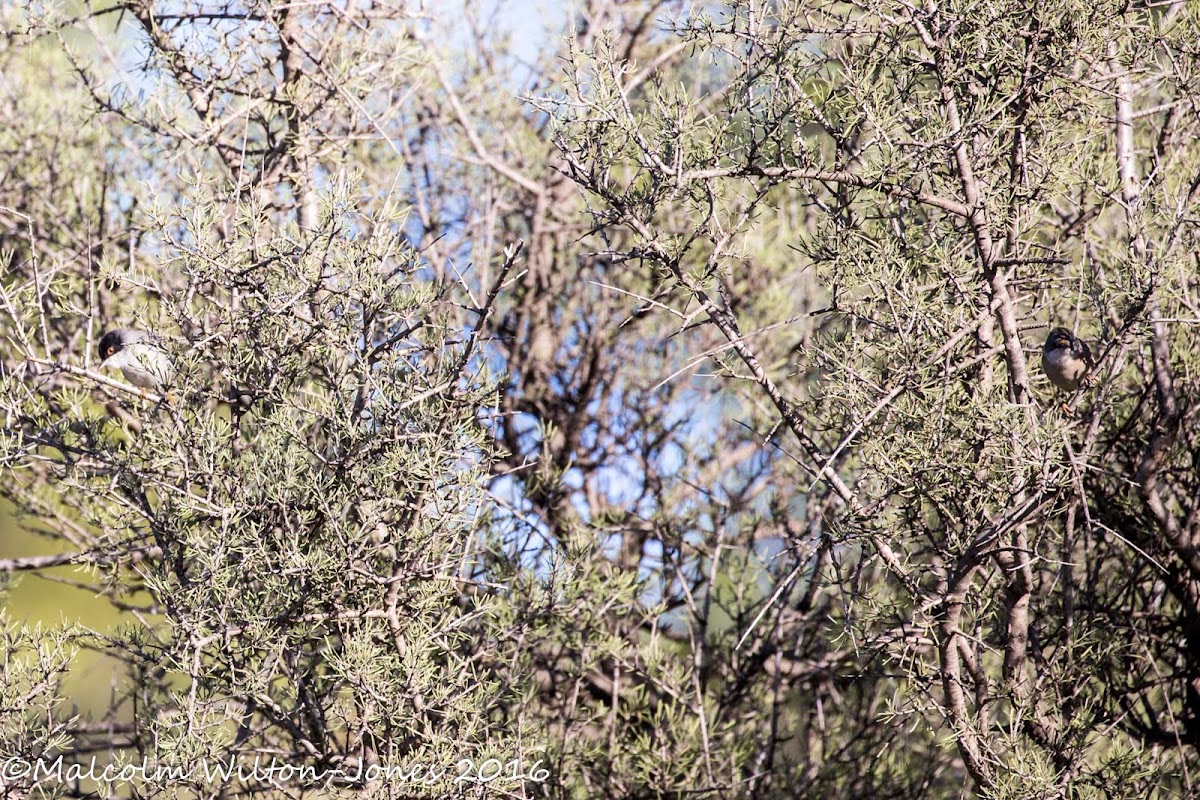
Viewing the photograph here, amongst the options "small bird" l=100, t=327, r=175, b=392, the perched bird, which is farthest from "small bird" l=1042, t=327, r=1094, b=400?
"small bird" l=100, t=327, r=175, b=392

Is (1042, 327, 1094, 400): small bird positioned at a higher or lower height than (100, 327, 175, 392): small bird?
lower

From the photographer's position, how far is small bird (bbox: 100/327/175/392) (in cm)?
224

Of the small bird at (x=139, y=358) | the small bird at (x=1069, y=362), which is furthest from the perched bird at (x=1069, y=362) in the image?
the small bird at (x=139, y=358)

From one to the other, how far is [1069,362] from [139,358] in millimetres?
2007

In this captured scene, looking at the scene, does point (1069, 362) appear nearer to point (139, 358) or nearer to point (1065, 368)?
point (1065, 368)

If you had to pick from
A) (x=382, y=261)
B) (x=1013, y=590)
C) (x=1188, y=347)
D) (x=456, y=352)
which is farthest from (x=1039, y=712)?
(x=382, y=261)

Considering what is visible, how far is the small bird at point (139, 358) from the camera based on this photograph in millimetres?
2236

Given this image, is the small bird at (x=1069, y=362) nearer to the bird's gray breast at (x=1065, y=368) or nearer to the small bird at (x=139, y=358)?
the bird's gray breast at (x=1065, y=368)

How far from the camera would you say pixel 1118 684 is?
2588mm

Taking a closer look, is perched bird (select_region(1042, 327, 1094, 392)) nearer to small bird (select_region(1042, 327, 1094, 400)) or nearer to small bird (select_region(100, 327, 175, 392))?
small bird (select_region(1042, 327, 1094, 400))

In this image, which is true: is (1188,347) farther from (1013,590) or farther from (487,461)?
(487,461)

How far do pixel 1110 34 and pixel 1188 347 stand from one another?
0.93 m

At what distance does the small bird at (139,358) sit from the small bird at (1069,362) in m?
1.85

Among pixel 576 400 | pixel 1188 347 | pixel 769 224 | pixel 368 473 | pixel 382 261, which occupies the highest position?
pixel 769 224
